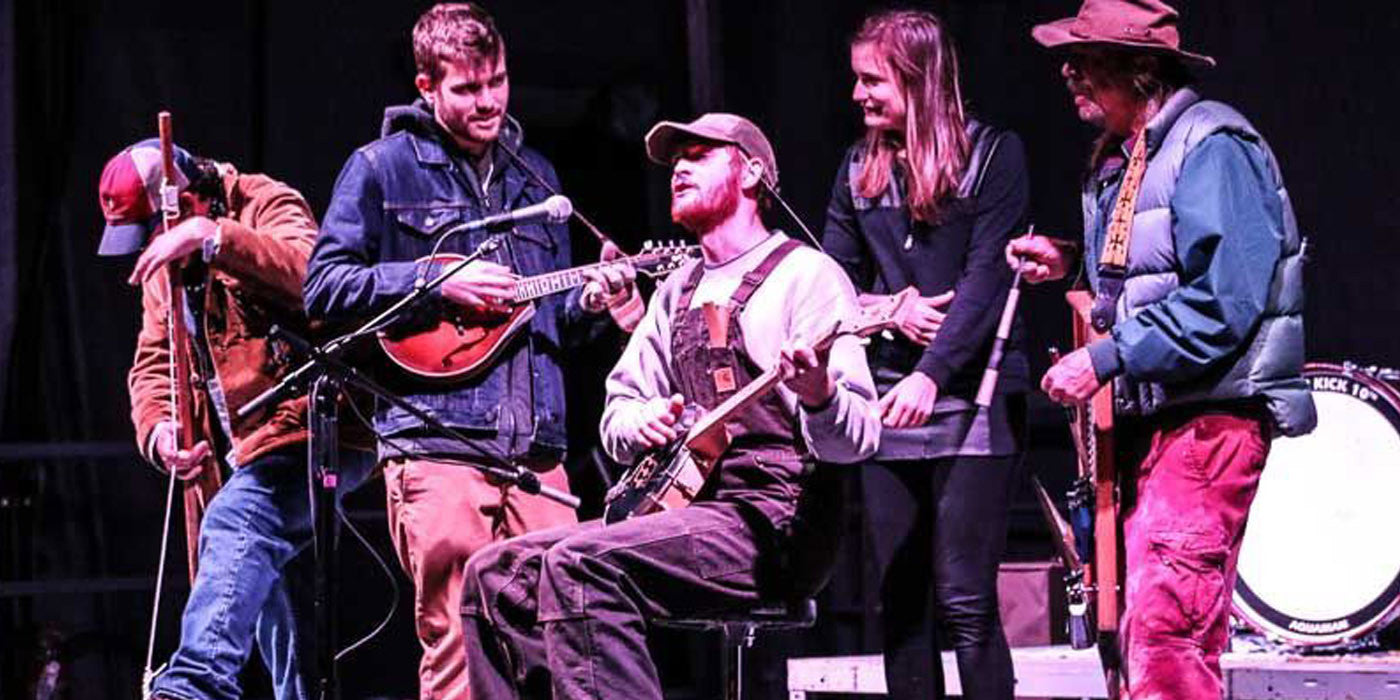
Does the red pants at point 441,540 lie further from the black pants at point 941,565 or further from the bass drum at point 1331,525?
the bass drum at point 1331,525

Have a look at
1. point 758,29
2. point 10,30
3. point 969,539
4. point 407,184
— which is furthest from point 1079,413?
point 10,30

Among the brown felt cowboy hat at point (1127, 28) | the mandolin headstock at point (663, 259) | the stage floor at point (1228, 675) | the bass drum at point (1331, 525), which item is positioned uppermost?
the brown felt cowboy hat at point (1127, 28)

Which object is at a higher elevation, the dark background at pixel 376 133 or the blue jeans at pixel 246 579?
the dark background at pixel 376 133

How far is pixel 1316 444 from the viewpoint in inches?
263

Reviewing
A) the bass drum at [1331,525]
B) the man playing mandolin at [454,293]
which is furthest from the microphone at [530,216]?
the bass drum at [1331,525]

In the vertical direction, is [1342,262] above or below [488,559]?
above

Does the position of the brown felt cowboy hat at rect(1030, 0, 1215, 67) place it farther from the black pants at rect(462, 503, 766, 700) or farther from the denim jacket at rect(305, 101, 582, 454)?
the denim jacket at rect(305, 101, 582, 454)

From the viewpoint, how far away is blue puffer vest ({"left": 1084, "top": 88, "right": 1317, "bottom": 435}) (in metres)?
4.28

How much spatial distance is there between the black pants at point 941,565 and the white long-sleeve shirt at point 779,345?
0.40 m

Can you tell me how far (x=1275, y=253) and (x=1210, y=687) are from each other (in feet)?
3.05

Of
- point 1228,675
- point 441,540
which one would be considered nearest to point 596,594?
point 441,540

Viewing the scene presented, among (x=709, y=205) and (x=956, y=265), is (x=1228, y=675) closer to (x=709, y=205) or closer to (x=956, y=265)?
(x=956, y=265)

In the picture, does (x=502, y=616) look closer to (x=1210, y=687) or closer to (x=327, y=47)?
(x=1210, y=687)

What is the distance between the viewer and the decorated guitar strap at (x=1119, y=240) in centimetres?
447
